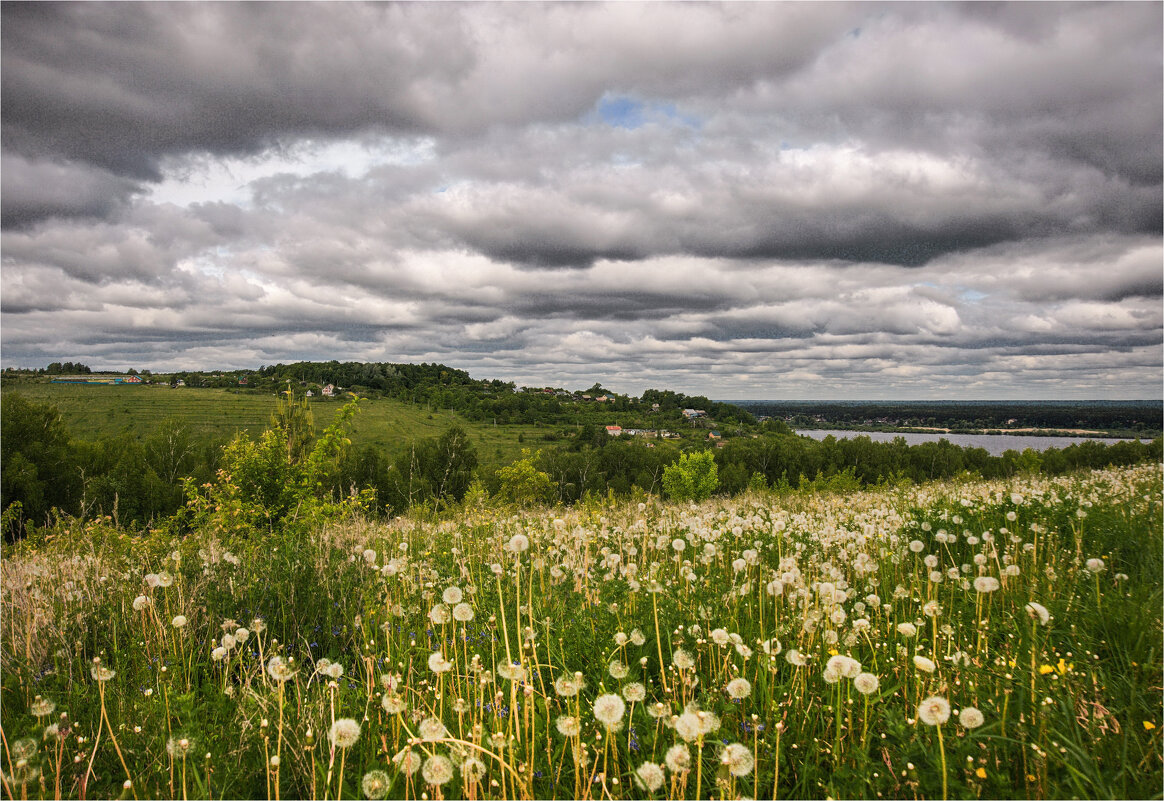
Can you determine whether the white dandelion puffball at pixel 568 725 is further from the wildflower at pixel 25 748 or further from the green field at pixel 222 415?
the green field at pixel 222 415

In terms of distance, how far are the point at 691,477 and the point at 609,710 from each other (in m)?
68.5

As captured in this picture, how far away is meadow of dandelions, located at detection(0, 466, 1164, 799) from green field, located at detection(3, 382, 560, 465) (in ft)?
227

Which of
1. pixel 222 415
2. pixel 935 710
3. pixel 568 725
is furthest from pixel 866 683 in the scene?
pixel 222 415

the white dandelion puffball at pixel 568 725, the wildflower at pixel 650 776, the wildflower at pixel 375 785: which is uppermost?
the white dandelion puffball at pixel 568 725

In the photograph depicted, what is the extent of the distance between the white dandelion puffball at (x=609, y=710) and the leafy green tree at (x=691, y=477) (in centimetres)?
6596

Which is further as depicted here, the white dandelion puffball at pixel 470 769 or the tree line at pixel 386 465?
the tree line at pixel 386 465

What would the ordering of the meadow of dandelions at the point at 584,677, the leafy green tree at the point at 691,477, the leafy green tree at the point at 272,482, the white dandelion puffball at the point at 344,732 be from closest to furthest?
the white dandelion puffball at the point at 344,732 → the meadow of dandelions at the point at 584,677 → the leafy green tree at the point at 272,482 → the leafy green tree at the point at 691,477

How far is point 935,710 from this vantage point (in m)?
2.04

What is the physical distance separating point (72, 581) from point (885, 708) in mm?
6169

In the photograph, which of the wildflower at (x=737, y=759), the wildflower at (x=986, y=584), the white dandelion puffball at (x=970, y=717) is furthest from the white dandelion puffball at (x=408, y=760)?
the wildflower at (x=986, y=584)

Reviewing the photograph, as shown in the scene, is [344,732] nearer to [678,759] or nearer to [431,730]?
[431,730]

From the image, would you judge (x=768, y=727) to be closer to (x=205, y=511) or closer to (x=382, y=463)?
(x=205, y=511)

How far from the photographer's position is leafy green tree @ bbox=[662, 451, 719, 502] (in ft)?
223

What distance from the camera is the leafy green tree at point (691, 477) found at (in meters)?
67.9
